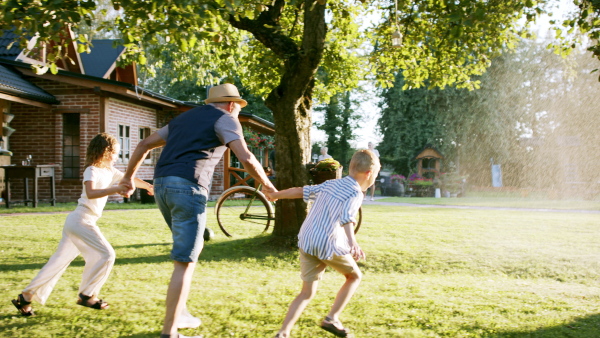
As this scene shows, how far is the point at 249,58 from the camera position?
10.0 metres

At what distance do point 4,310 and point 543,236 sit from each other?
9.07 metres

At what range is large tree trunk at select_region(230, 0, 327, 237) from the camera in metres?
7.68

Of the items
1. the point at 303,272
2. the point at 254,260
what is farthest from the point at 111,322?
the point at 254,260

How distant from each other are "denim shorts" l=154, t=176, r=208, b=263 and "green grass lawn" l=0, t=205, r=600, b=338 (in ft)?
2.74

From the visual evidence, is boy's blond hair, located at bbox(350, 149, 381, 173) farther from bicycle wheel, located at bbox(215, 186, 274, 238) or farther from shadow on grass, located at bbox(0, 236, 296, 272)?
bicycle wheel, located at bbox(215, 186, 274, 238)

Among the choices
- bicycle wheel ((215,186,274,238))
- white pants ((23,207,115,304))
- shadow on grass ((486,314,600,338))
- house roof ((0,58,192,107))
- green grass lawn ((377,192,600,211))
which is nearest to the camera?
shadow on grass ((486,314,600,338))

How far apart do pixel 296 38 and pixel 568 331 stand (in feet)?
24.0

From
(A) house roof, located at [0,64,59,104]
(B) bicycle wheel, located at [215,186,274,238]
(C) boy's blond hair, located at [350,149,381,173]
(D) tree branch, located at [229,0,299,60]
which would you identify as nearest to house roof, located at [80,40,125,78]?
(A) house roof, located at [0,64,59,104]

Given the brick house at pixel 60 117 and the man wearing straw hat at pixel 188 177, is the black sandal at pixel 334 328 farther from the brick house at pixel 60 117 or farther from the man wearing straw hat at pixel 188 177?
the brick house at pixel 60 117

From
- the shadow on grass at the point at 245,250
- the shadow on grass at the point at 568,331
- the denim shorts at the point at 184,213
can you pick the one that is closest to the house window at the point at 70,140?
the shadow on grass at the point at 245,250

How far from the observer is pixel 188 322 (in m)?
4.13

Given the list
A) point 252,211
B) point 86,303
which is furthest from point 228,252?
point 86,303

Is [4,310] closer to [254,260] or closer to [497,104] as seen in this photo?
[254,260]

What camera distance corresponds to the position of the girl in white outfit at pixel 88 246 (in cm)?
438
